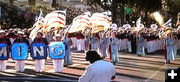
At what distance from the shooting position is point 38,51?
15.6 m

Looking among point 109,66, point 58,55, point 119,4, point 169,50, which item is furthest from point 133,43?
point 109,66

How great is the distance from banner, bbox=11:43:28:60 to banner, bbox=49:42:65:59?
95 cm

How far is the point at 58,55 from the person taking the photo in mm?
15625

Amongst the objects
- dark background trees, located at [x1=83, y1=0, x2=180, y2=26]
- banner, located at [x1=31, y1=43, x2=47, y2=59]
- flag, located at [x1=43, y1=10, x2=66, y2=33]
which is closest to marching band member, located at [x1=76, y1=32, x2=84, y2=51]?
dark background trees, located at [x1=83, y1=0, x2=180, y2=26]

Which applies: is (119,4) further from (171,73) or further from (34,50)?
(171,73)

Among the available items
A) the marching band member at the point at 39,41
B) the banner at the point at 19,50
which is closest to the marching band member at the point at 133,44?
the marching band member at the point at 39,41

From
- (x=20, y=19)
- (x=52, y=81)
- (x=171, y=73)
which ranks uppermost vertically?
(x=20, y=19)

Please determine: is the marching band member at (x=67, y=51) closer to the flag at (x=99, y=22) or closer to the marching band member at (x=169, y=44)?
the flag at (x=99, y=22)

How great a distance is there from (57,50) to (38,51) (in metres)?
0.70

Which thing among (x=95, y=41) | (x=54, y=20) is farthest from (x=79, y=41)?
(x=54, y=20)

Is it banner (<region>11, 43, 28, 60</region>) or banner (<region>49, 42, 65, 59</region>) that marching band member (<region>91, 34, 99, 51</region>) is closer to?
banner (<region>49, 42, 65, 59</region>)

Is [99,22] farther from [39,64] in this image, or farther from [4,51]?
[4,51]

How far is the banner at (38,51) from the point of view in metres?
15.5

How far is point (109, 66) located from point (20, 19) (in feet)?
117
